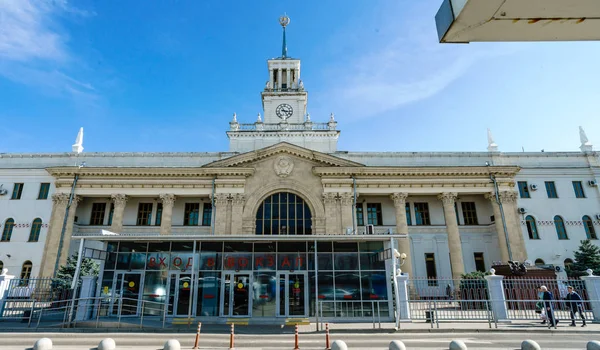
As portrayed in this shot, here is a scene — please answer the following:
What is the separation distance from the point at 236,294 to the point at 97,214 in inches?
852

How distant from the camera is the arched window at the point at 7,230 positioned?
103ft

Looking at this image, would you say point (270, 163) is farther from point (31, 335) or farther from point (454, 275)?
point (31, 335)

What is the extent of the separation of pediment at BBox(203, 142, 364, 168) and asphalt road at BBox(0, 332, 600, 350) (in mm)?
19452

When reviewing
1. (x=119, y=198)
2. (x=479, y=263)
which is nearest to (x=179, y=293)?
(x=119, y=198)

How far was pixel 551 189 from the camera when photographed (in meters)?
33.9

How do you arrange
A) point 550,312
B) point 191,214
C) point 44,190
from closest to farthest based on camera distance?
point 550,312 < point 44,190 < point 191,214

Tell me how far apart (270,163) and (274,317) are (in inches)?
648

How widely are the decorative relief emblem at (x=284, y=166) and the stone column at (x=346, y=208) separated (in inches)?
209

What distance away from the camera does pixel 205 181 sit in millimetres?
32156

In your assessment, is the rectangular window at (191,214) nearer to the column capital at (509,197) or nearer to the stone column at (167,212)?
the stone column at (167,212)

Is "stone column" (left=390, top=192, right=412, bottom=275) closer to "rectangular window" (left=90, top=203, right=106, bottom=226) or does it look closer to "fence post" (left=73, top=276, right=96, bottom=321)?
"fence post" (left=73, top=276, right=96, bottom=321)

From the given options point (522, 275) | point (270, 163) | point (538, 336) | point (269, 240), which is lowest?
point (538, 336)

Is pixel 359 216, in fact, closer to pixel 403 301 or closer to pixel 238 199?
pixel 238 199

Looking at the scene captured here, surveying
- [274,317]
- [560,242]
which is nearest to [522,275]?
[560,242]
